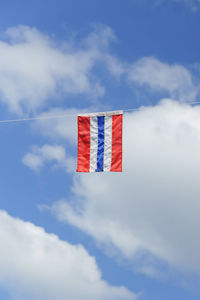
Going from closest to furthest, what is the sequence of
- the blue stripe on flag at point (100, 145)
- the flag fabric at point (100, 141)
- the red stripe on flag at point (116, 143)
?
the red stripe on flag at point (116, 143) < the flag fabric at point (100, 141) < the blue stripe on flag at point (100, 145)

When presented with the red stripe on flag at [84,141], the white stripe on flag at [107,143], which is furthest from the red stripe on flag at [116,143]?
the red stripe on flag at [84,141]

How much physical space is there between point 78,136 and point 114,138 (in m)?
2.50

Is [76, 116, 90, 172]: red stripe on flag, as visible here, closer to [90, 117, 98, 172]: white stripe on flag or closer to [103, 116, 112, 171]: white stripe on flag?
[90, 117, 98, 172]: white stripe on flag

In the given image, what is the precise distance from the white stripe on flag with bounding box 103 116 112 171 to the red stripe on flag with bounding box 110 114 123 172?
0.22 meters

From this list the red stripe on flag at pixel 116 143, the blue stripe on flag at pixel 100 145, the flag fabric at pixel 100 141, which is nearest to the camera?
the red stripe on flag at pixel 116 143

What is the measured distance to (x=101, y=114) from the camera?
5225 centimetres

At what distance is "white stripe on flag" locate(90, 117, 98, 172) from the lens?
52.2m

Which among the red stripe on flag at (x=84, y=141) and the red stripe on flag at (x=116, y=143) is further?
the red stripe on flag at (x=84, y=141)

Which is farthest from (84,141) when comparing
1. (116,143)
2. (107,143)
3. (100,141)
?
(116,143)

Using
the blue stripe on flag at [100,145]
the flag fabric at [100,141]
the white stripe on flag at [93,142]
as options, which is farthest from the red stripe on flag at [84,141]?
the blue stripe on flag at [100,145]

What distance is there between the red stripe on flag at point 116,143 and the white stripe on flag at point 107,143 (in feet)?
0.71

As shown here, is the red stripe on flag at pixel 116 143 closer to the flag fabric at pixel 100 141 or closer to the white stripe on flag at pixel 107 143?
the flag fabric at pixel 100 141

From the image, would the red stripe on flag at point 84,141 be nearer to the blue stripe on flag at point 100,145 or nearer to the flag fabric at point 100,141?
the flag fabric at point 100,141

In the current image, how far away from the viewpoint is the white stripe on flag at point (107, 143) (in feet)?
171
